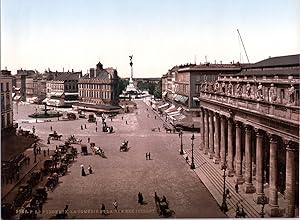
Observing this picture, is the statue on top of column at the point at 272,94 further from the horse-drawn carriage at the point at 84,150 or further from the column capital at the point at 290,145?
the horse-drawn carriage at the point at 84,150

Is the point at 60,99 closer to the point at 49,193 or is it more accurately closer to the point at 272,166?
the point at 49,193

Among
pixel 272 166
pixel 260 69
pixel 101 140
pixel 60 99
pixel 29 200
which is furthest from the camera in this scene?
pixel 101 140

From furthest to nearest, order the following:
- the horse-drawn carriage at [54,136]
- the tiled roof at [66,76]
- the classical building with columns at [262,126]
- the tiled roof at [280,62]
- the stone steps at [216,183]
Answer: the horse-drawn carriage at [54,136]
the tiled roof at [66,76]
the tiled roof at [280,62]
the stone steps at [216,183]
the classical building with columns at [262,126]

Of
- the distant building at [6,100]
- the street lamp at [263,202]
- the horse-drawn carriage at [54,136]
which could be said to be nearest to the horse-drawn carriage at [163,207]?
the street lamp at [263,202]

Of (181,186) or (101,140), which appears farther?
(101,140)

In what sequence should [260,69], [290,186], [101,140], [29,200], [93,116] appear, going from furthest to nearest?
1. [101,140]
2. [93,116]
3. [260,69]
4. [29,200]
5. [290,186]

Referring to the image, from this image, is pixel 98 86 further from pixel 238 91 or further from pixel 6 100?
pixel 238 91

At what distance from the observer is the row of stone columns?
58.5 feet

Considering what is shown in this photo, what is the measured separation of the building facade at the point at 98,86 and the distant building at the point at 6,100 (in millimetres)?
5497

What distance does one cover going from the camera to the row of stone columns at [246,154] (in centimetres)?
1784

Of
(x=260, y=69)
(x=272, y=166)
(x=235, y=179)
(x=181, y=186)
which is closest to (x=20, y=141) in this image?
(x=181, y=186)

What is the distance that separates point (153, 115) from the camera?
49750 mm

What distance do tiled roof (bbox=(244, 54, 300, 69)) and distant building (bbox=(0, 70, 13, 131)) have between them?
45.0 feet

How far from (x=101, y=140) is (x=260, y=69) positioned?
48.4ft
